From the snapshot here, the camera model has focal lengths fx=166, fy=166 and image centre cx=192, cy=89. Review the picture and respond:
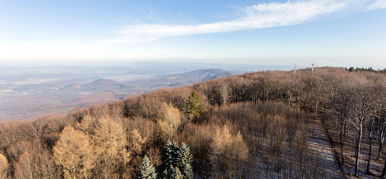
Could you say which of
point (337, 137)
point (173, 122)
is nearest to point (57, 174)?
point (173, 122)

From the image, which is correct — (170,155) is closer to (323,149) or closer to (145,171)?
(145,171)

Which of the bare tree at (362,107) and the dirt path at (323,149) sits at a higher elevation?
the bare tree at (362,107)

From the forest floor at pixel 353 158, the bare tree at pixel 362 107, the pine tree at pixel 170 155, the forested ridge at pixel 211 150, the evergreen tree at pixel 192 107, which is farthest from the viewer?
the evergreen tree at pixel 192 107

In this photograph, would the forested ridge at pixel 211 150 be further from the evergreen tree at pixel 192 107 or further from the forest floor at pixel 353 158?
the evergreen tree at pixel 192 107

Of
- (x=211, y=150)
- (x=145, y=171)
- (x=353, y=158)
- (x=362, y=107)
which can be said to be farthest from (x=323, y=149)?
(x=145, y=171)

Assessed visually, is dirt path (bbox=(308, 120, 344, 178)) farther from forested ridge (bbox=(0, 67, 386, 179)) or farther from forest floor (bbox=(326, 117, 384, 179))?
forest floor (bbox=(326, 117, 384, 179))

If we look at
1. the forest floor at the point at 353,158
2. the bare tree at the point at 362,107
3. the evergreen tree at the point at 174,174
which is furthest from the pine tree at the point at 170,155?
the bare tree at the point at 362,107

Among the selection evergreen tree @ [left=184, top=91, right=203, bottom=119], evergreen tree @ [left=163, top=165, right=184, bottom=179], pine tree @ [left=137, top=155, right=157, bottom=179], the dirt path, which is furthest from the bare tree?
evergreen tree @ [left=184, top=91, right=203, bottom=119]

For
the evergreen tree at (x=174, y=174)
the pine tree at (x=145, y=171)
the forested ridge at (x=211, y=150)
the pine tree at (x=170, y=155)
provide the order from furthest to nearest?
the pine tree at (x=170, y=155)
the forested ridge at (x=211, y=150)
the evergreen tree at (x=174, y=174)
the pine tree at (x=145, y=171)
